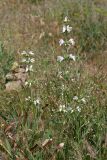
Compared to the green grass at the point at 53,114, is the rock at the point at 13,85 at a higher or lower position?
lower

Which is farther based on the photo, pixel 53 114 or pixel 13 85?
pixel 13 85

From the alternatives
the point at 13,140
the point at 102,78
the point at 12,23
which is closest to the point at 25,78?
the point at 102,78

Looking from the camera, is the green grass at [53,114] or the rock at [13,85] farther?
the rock at [13,85]

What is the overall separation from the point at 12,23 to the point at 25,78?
6.71ft

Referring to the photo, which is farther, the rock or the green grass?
the rock

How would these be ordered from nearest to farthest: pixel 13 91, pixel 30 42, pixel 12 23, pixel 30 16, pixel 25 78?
pixel 13 91, pixel 25 78, pixel 30 42, pixel 12 23, pixel 30 16

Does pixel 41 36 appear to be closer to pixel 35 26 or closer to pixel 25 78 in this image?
pixel 35 26

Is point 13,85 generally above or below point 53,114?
below

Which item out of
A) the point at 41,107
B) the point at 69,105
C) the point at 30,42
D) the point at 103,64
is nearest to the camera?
the point at 69,105

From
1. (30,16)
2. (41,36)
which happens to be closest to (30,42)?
(41,36)

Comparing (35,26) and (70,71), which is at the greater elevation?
(70,71)

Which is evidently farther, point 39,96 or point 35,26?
point 35,26

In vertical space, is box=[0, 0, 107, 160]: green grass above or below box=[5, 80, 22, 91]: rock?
above

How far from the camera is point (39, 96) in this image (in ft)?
12.5
